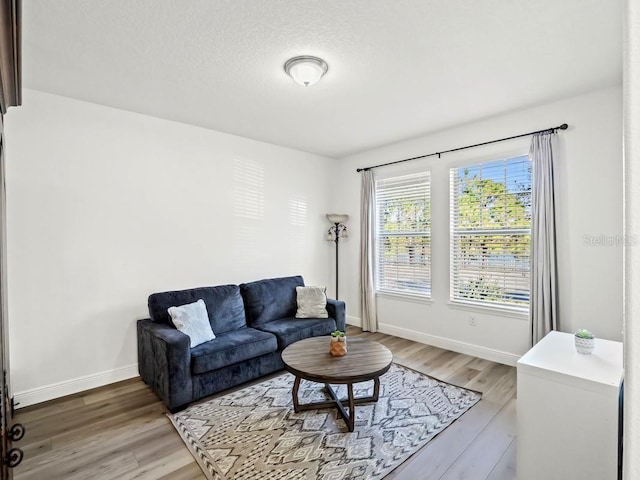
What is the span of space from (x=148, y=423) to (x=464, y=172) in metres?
3.99

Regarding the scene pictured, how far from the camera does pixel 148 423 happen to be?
252 centimetres

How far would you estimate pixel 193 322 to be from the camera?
9.97 feet

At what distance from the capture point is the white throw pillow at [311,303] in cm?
396

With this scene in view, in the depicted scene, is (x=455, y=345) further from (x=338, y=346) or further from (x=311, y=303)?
(x=338, y=346)

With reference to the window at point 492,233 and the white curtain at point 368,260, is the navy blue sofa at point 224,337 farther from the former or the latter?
the window at point 492,233

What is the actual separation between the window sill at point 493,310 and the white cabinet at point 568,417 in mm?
1546

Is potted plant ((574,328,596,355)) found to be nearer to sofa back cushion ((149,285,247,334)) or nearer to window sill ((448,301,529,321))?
window sill ((448,301,529,321))

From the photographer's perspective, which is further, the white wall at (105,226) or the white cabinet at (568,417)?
the white wall at (105,226)

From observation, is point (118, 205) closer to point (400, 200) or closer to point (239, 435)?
point (239, 435)

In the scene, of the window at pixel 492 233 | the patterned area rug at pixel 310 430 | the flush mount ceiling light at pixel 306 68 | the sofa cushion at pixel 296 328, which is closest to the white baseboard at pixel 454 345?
the window at pixel 492 233

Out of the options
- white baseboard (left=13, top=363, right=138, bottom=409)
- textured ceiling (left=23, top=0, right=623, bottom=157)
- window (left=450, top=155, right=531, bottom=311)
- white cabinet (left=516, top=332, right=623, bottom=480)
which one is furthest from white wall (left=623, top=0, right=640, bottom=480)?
white baseboard (left=13, top=363, right=138, bottom=409)

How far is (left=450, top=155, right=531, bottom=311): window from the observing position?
3.48m

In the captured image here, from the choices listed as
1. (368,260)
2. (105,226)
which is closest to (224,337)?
(105,226)

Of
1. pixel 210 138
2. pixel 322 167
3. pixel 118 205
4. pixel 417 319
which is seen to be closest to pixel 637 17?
pixel 118 205
